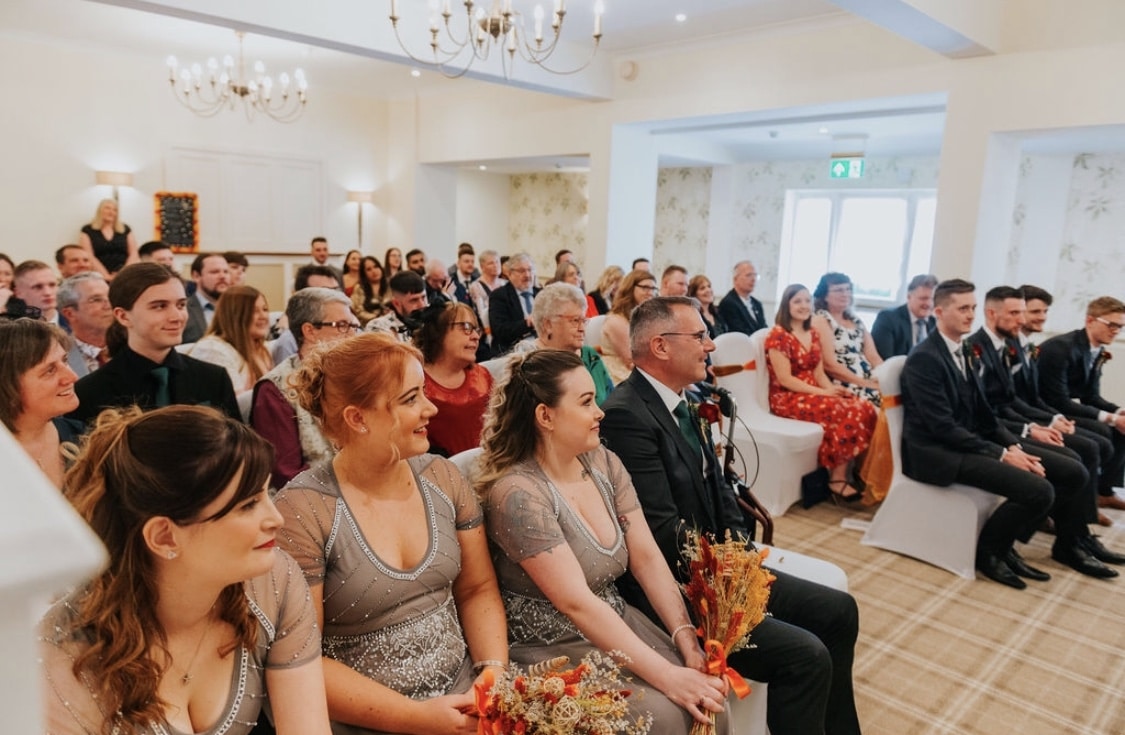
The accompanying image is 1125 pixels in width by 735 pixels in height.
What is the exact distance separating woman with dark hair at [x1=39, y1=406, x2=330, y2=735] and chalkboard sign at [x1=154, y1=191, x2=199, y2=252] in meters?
9.33

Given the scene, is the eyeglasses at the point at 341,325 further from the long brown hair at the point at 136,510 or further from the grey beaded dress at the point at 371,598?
the long brown hair at the point at 136,510

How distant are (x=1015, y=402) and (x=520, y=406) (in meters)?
3.76

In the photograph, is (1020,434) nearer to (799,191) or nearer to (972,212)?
(972,212)

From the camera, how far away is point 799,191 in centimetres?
1084

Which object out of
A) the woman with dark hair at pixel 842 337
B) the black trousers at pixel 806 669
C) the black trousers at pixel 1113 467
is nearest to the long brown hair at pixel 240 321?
the black trousers at pixel 806 669

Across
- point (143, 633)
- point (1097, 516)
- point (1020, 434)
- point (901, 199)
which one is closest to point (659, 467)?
point (143, 633)

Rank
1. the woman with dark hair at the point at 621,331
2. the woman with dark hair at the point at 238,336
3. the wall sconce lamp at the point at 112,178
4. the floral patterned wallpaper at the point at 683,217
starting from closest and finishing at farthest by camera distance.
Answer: the woman with dark hair at the point at 238,336, the woman with dark hair at the point at 621,331, the wall sconce lamp at the point at 112,178, the floral patterned wallpaper at the point at 683,217

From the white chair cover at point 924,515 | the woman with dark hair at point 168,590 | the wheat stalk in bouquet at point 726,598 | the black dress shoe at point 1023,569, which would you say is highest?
the woman with dark hair at point 168,590

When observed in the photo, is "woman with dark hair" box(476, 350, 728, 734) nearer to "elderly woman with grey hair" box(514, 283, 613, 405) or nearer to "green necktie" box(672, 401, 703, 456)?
Result: "green necktie" box(672, 401, 703, 456)

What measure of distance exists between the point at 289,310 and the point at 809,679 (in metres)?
2.30

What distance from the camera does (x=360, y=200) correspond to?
11.3 m

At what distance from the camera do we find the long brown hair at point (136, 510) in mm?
1133

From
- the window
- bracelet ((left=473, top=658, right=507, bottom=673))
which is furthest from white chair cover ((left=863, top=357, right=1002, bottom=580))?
the window

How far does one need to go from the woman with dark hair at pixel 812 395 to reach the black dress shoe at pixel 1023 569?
1.05m
